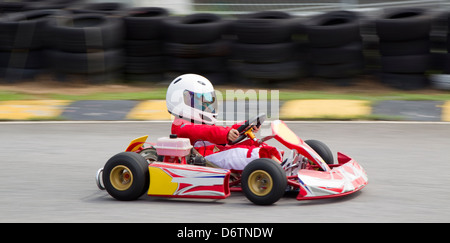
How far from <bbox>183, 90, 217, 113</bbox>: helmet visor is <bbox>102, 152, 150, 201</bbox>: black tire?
543 mm

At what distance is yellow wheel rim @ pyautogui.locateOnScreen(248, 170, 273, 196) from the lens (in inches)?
161

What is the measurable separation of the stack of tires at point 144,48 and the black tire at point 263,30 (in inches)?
47.1

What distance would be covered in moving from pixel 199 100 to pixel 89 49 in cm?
455

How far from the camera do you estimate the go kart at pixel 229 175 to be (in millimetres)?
4082

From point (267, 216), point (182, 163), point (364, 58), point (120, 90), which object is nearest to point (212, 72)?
point (120, 90)

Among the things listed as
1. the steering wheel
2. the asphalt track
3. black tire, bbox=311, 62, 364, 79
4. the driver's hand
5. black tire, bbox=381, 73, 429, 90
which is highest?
the steering wheel

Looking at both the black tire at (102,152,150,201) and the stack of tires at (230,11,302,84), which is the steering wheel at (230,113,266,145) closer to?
the black tire at (102,152,150,201)

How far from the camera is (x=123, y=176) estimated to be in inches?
176

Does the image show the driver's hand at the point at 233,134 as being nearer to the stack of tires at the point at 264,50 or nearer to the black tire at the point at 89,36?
the stack of tires at the point at 264,50

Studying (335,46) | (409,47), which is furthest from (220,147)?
(409,47)

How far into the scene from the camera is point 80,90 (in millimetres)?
8945

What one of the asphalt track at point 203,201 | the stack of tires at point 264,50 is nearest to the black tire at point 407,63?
the stack of tires at point 264,50

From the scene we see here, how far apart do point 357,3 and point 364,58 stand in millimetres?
1159

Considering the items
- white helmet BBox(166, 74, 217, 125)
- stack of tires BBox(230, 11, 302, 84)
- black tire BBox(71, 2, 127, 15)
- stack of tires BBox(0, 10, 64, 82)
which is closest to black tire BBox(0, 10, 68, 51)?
stack of tires BBox(0, 10, 64, 82)
